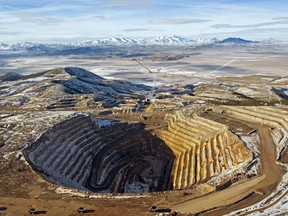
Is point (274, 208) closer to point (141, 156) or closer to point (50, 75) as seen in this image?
point (141, 156)

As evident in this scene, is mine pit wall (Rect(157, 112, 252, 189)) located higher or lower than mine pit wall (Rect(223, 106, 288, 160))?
lower

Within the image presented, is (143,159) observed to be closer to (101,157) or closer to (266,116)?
(101,157)

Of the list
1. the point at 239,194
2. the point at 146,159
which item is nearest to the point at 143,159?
the point at 146,159

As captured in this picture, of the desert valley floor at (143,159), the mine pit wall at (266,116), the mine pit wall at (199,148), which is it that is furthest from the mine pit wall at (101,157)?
the mine pit wall at (266,116)

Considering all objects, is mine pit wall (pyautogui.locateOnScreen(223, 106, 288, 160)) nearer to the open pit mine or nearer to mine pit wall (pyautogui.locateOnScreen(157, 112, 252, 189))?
the open pit mine

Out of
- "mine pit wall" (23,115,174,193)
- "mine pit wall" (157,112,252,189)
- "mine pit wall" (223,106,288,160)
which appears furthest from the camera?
"mine pit wall" (223,106,288,160)

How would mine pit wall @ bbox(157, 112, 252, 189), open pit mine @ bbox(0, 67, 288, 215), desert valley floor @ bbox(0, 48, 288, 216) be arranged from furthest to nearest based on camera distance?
mine pit wall @ bbox(157, 112, 252, 189)
open pit mine @ bbox(0, 67, 288, 215)
desert valley floor @ bbox(0, 48, 288, 216)

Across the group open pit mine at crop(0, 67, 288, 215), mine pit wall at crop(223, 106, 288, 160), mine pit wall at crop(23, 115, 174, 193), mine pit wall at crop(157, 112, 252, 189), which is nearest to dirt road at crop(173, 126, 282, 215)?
open pit mine at crop(0, 67, 288, 215)
